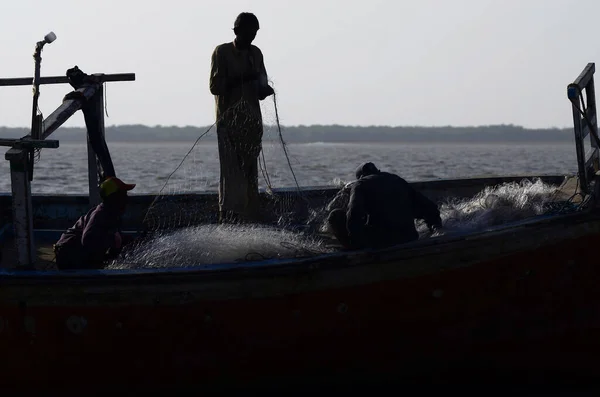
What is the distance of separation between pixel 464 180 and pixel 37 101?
5.01 metres

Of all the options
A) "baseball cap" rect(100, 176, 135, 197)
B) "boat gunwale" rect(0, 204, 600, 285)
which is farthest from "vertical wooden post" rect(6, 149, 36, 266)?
"baseball cap" rect(100, 176, 135, 197)

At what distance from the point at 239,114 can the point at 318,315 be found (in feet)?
8.47

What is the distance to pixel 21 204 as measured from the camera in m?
7.68

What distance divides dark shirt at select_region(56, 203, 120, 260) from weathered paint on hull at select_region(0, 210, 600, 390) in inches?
20.2

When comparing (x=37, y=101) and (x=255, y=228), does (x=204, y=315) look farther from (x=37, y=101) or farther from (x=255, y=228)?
(x=37, y=101)

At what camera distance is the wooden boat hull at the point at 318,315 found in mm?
7512

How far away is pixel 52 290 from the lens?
7547 millimetres

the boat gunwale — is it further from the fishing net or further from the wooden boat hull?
the fishing net

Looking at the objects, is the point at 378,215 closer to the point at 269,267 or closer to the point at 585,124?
the point at 269,267

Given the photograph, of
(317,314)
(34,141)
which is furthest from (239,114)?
(317,314)

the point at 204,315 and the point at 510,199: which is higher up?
the point at 510,199

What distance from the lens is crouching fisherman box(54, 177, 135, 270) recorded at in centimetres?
788

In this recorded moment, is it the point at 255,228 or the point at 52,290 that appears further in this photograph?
the point at 255,228

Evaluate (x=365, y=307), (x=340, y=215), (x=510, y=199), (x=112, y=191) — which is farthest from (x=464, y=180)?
(x=112, y=191)
